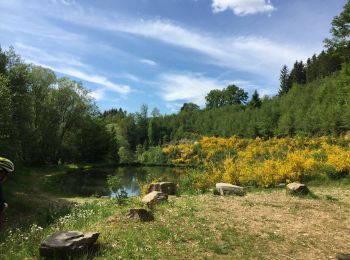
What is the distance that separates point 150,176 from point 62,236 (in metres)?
10.8

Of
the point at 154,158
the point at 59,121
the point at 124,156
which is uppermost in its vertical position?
the point at 59,121

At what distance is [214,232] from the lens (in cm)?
808

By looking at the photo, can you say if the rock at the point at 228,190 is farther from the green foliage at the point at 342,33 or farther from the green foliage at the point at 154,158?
the green foliage at the point at 154,158

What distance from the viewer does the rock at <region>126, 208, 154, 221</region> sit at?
8.55 m

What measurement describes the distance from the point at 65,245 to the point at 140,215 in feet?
8.10

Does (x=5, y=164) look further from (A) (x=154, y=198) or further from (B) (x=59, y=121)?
(B) (x=59, y=121)

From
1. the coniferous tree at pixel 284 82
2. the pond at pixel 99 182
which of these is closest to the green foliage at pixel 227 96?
the coniferous tree at pixel 284 82

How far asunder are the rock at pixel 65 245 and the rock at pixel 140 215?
1956mm

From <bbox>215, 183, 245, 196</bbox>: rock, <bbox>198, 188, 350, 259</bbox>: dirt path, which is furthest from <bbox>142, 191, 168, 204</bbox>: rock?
<bbox>215, 183, 245, 196</bbox>: rock

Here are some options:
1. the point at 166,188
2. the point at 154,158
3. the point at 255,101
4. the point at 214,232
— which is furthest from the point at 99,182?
the point at 255,101

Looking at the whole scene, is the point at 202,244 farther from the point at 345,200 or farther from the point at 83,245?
the point at 345,200

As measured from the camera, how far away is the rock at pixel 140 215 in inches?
336

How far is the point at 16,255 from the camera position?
22.3ft

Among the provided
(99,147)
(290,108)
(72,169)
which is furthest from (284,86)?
(72,169)
